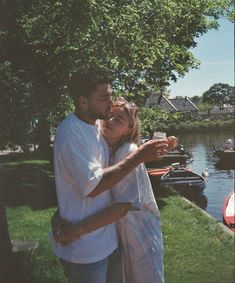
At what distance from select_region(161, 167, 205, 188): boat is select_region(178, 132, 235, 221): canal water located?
535mm

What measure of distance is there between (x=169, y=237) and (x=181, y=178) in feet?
42.2

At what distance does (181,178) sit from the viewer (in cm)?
2258

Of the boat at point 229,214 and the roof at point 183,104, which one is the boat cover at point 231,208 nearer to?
the boat at point 229,214

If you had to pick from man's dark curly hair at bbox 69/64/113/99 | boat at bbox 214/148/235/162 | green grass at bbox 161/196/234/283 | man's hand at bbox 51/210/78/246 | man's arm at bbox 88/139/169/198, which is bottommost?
boat at bbox 214/148/235/162

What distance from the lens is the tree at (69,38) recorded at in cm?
646

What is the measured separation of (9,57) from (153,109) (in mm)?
7051

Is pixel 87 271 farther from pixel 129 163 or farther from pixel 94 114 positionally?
pixel 94 114

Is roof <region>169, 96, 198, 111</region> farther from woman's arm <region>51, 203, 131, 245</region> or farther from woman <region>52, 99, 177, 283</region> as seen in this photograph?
woman's arm <region>51, 203, 131, 245</region>

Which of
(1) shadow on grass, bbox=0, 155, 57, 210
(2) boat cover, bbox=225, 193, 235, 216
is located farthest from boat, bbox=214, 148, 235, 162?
(1) shadow on grass, bbox=0, 155, 57, 210

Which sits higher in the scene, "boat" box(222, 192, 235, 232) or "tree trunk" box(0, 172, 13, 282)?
"tree trunk" box(0, 172, 13, 282)

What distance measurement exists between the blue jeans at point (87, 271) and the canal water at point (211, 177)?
16.5 metres

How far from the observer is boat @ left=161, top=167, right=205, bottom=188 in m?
22.2

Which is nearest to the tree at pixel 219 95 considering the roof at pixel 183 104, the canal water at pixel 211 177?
the roof at pixel 183 104

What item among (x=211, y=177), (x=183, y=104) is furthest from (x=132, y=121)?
(x=183, y=104)
